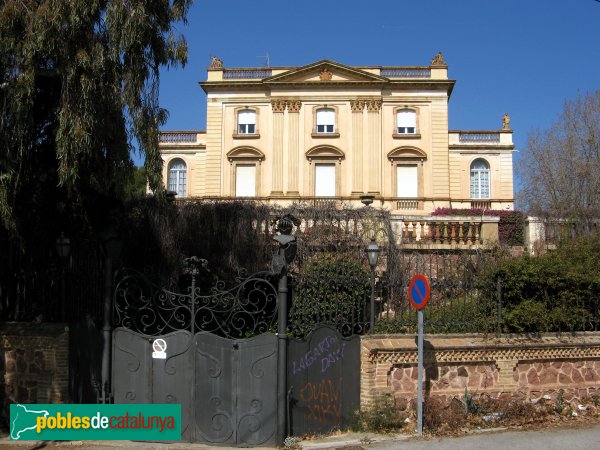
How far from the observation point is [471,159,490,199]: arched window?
3756 centimetres

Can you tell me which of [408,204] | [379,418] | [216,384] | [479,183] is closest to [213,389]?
[216,384]

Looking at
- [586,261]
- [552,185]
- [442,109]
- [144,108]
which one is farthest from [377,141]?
[144,108]

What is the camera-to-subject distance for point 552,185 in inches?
1065

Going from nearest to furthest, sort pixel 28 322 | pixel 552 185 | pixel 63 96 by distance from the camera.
A: pixel 63 96, pixel 28 322, pixel 552 185

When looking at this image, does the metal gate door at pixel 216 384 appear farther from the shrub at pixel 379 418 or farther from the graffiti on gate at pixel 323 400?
the shrub at pixel 379 418

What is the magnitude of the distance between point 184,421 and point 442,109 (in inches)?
1212

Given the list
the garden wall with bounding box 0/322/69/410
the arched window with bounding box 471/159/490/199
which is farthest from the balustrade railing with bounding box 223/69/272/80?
the garden wall with bounding box 0/322/69/410

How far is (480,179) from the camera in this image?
1481 inches

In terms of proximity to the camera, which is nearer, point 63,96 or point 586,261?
point 63,96

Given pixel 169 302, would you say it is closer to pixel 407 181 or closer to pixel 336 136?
pixel 336 136

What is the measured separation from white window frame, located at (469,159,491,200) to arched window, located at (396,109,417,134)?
4613 mm

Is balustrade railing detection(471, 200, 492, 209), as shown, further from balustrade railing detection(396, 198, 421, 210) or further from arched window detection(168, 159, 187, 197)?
arched window detection(168, 159, 187, 197)

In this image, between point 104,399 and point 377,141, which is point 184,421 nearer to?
point 104,399

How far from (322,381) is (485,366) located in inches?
113
